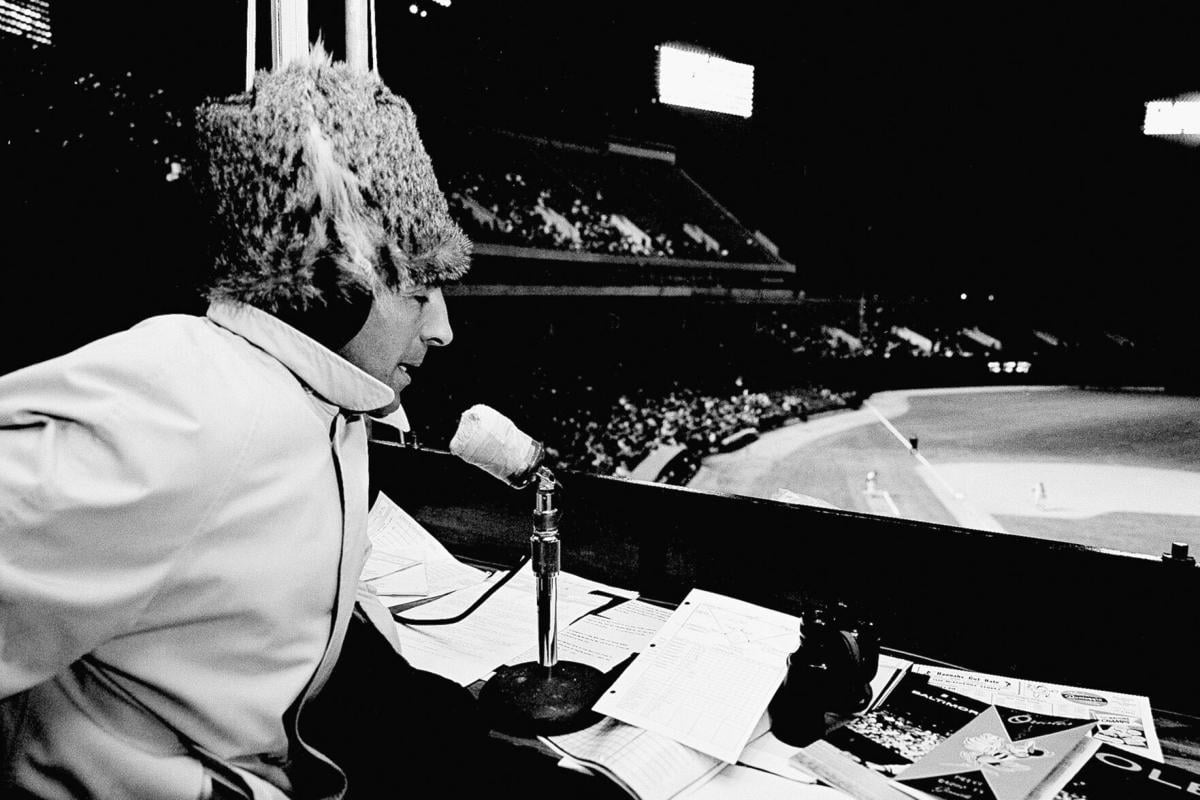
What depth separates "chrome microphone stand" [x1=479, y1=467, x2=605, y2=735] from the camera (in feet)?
3.03

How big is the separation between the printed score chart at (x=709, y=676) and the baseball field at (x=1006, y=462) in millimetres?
330

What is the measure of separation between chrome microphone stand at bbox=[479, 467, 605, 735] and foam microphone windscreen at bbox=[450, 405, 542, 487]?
0.10 feet

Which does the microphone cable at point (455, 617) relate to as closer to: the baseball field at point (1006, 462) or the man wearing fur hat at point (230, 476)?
the man wearing fur hat at point (230, 476)

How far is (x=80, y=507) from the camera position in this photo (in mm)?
532

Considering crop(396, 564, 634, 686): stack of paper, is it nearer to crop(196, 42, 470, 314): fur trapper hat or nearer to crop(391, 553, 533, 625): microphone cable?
crop(391, 553, 533, 625): microphone cable

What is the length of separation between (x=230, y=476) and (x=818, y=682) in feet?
2.54

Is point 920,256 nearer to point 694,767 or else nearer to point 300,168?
point 694,767

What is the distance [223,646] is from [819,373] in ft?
12.4

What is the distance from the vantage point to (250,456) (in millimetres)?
625

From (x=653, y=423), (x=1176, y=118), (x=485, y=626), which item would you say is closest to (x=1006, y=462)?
(x=653, y=423)

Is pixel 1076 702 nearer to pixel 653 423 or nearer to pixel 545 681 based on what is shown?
pixel 545 681

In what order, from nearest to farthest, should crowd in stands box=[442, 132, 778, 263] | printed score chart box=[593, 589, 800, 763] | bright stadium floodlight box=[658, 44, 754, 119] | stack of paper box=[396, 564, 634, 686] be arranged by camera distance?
printed score chart box=[593, 589, 800, 763], stack of paper box=[396, 564, 634, 686], bright stadium floodlight box=[658, 44, 754, 119], crowd in stands box=[442, 132, 778, 263]

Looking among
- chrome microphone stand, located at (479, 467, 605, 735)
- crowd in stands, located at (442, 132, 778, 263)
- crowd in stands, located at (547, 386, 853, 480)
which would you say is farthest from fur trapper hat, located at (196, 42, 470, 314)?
crowd in stands, located at (547, 386, 853, 480)

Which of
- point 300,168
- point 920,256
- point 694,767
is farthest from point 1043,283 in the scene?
point 300,168
